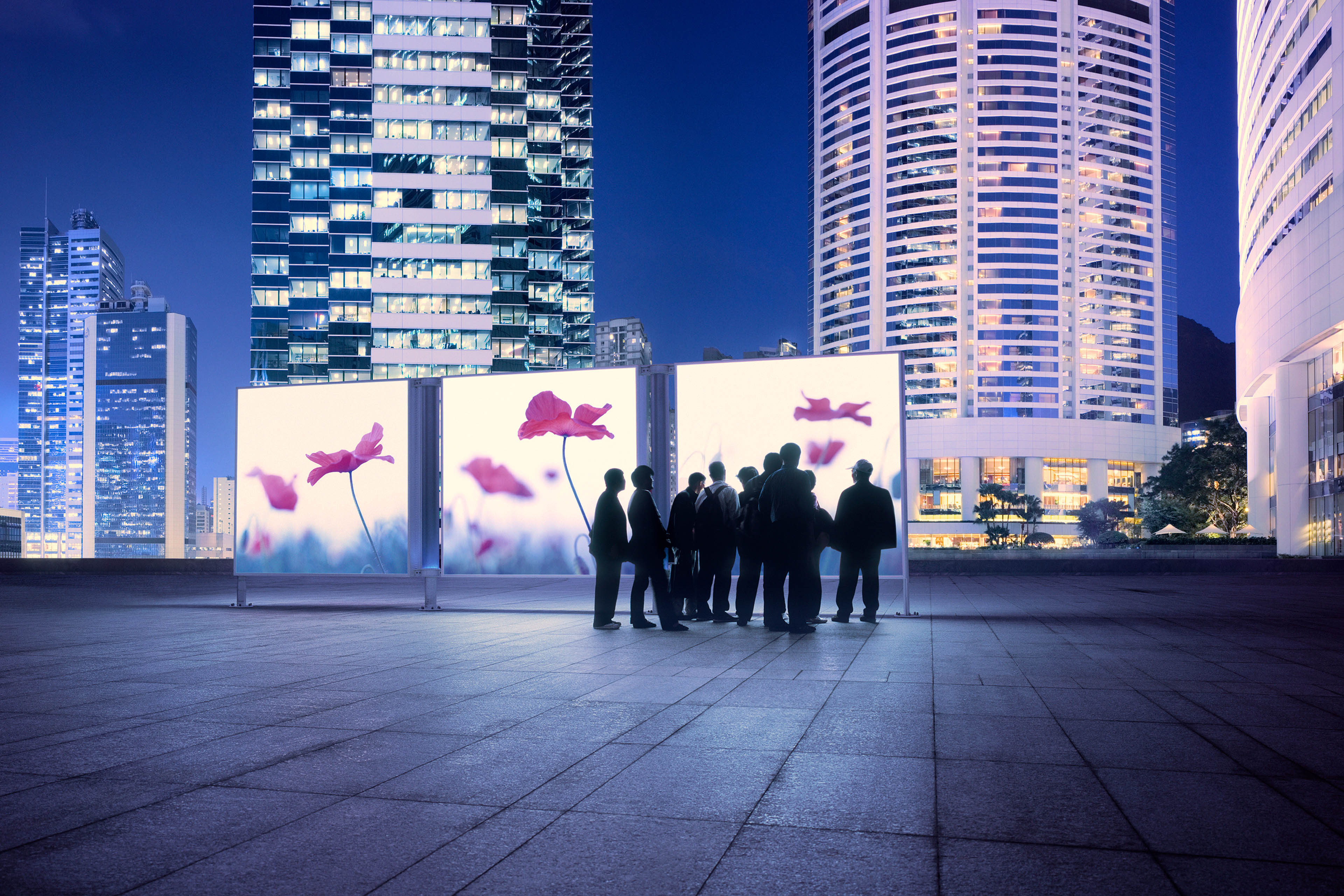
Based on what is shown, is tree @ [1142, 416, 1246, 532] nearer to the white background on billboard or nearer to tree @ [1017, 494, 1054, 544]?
tree @ [1017, 494, 1054, 544]

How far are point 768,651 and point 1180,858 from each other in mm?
5586

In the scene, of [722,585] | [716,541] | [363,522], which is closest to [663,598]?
[716,541]

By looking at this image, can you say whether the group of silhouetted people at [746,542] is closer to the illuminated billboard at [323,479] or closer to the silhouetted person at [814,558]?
the silhouetted person at [814,558]

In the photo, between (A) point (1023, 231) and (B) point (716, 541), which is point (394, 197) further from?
(A) point (1023, 231)

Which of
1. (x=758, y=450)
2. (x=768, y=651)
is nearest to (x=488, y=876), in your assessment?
(x=768, y=651)

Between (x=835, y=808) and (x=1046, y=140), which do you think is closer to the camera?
(x=835, y=808)

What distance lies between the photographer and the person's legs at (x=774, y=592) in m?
10.4

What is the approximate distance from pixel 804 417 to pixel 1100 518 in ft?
403

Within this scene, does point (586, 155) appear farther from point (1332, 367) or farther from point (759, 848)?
point (759, 848)

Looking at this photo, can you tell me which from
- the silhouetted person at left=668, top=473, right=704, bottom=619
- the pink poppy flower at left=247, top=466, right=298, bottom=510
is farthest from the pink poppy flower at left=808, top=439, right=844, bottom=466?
the pink poppy flower at left=247, top=466, right=298, bottom=510

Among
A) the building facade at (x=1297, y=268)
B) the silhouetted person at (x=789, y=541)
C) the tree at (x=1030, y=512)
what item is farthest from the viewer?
the tree at (x=1030, y=512)

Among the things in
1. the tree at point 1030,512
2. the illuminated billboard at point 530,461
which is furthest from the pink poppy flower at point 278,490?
the tree at point 1030,512

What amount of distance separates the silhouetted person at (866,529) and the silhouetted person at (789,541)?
103 centimetres

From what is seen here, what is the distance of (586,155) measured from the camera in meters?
115
